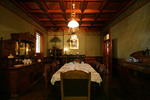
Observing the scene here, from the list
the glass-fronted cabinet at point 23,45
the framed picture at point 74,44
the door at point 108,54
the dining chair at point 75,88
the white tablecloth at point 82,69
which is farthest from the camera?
the framed picture at point 74,44

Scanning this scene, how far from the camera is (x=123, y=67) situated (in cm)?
268

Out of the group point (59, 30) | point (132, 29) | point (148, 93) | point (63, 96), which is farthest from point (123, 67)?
point (59, 30)

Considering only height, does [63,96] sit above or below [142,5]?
below

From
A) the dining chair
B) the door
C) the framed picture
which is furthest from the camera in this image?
the framed picture

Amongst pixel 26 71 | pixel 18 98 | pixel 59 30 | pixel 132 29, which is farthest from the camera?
pixel 59 30

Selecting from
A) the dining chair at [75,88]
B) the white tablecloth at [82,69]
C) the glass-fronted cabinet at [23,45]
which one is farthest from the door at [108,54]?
the glass-fronted cabinet at [23,45]

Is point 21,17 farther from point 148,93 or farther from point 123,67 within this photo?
point 148,93

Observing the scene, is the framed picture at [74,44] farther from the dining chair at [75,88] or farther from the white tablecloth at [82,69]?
the dining chair at [75,88]

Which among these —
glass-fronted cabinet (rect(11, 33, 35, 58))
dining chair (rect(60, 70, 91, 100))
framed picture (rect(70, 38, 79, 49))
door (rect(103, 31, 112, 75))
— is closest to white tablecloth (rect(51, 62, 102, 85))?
dining chair (rect(60, 70, 91, 100))

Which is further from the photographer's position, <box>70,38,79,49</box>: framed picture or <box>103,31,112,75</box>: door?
<box>70,38,79,49</box>: framed picture

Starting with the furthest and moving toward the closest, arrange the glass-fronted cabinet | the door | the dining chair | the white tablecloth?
the door
the glass-fronted cabinet
the white tablecloth
the dining chair

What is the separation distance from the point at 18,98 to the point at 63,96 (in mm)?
1961

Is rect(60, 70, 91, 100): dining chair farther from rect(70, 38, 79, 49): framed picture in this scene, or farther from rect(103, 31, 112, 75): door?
rect(70, 38, 79, 49): framed picture

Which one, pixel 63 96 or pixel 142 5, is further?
pixel 142 5
